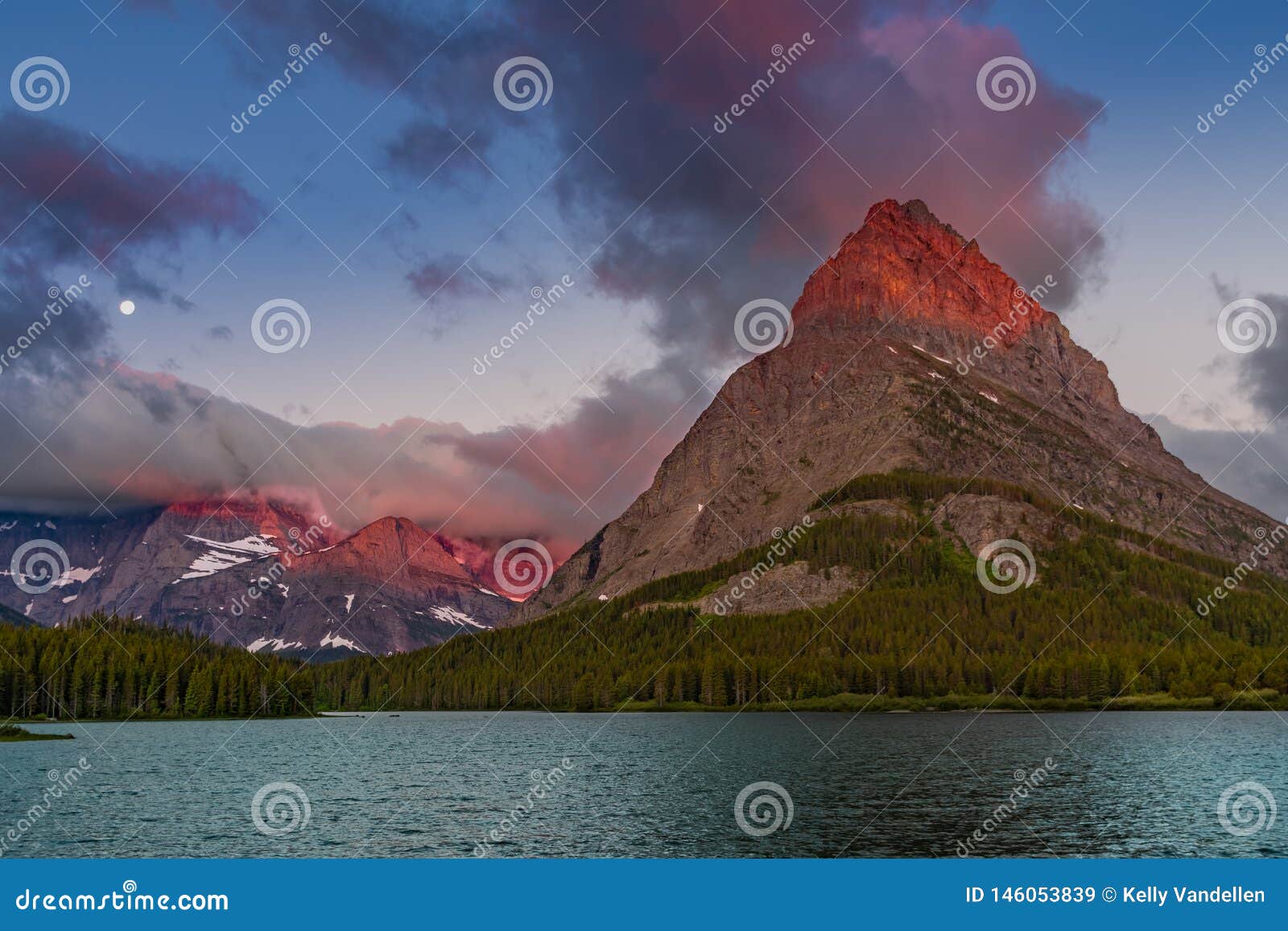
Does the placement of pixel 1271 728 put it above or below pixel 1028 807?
above

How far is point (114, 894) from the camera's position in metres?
35.8

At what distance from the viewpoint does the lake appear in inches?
2621

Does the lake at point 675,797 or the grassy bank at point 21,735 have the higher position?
the grassy bank at point 21,735

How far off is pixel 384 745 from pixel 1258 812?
127823 mm

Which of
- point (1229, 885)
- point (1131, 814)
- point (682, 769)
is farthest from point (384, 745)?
point (1229, 885)

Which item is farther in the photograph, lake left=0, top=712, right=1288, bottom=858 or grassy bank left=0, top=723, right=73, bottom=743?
grassy bank left=0, top=723, right=73, bottom=743

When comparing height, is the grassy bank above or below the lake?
above

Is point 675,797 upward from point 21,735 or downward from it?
downward

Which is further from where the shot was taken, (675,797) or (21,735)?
(21,735)

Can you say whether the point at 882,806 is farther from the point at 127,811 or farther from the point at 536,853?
the point at 127,811

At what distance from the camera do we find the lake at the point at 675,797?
2621 inches

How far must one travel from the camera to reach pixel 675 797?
8962 centimetres

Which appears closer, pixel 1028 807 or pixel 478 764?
pixel 1028 807

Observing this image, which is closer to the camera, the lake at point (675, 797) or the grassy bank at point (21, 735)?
the lake at point (675, 797)
